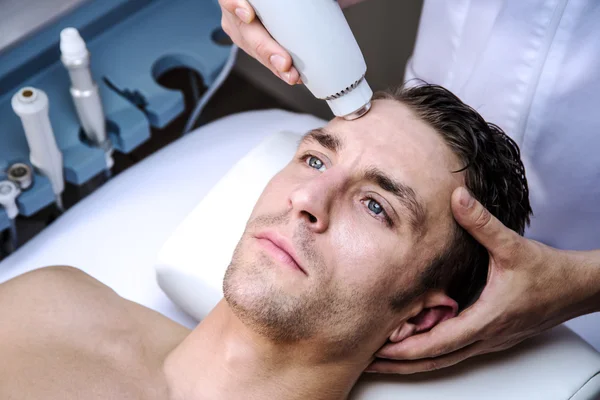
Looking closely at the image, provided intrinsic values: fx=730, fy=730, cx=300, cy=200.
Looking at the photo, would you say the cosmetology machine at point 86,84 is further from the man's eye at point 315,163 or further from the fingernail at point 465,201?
the fingernail at point 465,201

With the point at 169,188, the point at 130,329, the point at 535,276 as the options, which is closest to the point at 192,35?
the point at 169,188

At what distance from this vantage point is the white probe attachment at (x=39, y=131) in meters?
1.28

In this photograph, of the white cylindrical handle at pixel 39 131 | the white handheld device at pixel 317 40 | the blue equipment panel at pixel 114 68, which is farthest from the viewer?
the blue equipment panel at pixel 114 68

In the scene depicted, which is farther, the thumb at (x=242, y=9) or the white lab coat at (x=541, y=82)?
the white lab coat at (x=541, y=82)

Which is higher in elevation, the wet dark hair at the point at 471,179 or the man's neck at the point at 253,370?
the wet dark hair at the point at 471,179

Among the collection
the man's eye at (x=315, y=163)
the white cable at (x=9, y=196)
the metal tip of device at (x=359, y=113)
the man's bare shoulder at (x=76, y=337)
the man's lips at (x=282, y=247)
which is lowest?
the man's bare shoulder at (x=76, y=337)

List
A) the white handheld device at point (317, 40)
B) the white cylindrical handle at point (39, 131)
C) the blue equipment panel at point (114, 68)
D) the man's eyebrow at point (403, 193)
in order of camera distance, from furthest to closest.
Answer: the blue equipment panel at point (114, 68) → the white cylindrical handle at point (39, 131) → the man's eyebrow at point (403, 193) → the white handheld device at point (317, 40)

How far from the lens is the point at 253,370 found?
3.56ft

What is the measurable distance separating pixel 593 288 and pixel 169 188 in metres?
0.84

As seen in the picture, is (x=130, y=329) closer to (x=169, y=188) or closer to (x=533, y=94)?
(x=169, y=188)

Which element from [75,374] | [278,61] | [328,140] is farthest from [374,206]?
[75,374]

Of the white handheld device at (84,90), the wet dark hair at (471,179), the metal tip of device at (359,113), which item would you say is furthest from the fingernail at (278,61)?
the white handheld device at (84,90)

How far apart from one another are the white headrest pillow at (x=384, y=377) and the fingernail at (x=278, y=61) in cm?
43

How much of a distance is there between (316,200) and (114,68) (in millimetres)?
728
